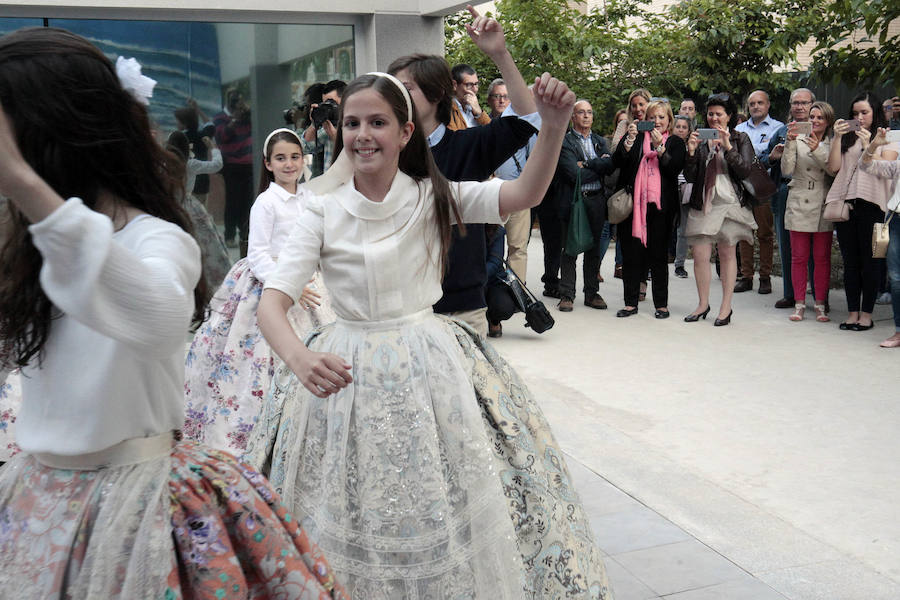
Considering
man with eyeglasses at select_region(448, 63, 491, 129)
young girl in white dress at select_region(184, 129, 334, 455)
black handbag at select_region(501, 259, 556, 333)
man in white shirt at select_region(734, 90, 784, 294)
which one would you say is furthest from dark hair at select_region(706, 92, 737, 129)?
young girl in white dress at select_region(184, 129, 334, 455)

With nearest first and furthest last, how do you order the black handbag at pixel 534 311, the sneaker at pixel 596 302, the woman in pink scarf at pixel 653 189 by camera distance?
the black handbag at pixel 534 311, the woman in pink scarf at pixel 653 189, the sneaker at pixel 596 302

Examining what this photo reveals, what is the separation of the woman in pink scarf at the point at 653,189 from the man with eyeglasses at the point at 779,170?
93cm

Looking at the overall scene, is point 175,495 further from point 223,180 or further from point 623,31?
point 623,31

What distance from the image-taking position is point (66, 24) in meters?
7.23

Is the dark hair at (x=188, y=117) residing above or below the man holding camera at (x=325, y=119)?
above

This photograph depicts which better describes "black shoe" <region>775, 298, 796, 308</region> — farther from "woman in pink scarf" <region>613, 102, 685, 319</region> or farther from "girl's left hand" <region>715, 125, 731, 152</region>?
"girl's left hand" <region>715, 125, 731, 152</region>

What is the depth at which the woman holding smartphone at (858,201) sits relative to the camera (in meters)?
7.76

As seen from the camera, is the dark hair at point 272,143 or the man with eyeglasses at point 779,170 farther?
the man with eyeglasses at point 779,170

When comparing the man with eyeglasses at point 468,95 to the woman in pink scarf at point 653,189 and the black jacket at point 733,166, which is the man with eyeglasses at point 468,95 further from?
the black jacket at point 733,166

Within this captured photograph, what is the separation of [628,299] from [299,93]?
3345mm

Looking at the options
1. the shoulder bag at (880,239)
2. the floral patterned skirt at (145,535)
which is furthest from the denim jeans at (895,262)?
the floral patterned skirt at (145,535)

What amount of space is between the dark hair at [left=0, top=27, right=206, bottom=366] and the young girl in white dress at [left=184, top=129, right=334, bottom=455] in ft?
10.7

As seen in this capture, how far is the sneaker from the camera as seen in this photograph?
947 cm

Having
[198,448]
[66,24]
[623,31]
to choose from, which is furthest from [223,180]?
[623,31]
